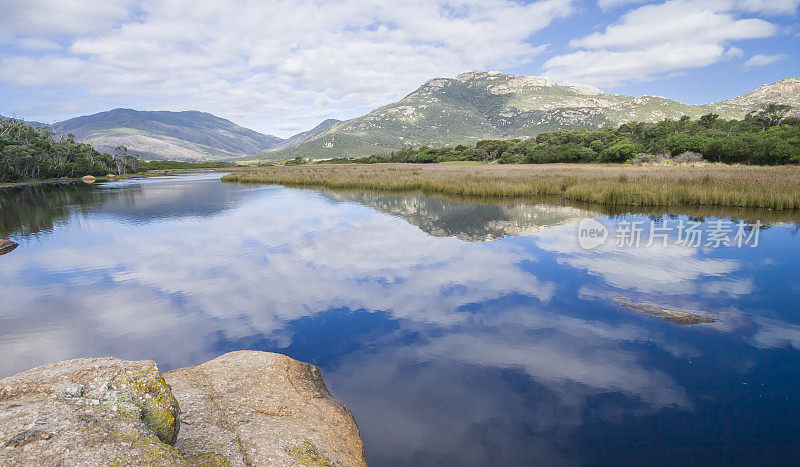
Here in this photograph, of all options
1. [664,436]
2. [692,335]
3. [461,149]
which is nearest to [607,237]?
[692,335]

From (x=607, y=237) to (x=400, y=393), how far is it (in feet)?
44.2

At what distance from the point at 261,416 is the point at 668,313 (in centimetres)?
896

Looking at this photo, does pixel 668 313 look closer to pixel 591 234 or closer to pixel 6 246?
pixel 591 234

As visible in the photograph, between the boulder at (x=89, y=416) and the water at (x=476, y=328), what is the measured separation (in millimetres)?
2769

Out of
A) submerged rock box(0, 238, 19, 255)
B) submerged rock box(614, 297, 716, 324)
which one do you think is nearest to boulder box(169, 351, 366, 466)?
→ submerged rock box(614, 297, 716, 324)

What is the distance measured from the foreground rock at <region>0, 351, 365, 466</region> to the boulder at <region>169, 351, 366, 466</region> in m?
0.01

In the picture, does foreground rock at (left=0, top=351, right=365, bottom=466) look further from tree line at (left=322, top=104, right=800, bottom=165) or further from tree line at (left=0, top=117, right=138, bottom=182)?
tree line at (left=0, top=117, right=138, bottom=182)

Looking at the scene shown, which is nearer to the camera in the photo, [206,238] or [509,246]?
[509,246]

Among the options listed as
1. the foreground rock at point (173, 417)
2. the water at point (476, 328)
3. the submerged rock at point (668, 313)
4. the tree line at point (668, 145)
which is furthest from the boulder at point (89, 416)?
the tree line at point (668, 145)

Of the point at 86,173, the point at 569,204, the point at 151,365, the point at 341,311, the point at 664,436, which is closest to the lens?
the point at 151,365

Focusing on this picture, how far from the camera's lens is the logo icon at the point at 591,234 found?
47.8ft

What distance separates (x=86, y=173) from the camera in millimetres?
87625

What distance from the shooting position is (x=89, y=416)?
2725 mm

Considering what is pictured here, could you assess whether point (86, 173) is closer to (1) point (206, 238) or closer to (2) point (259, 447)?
(1) point (206, 238)
